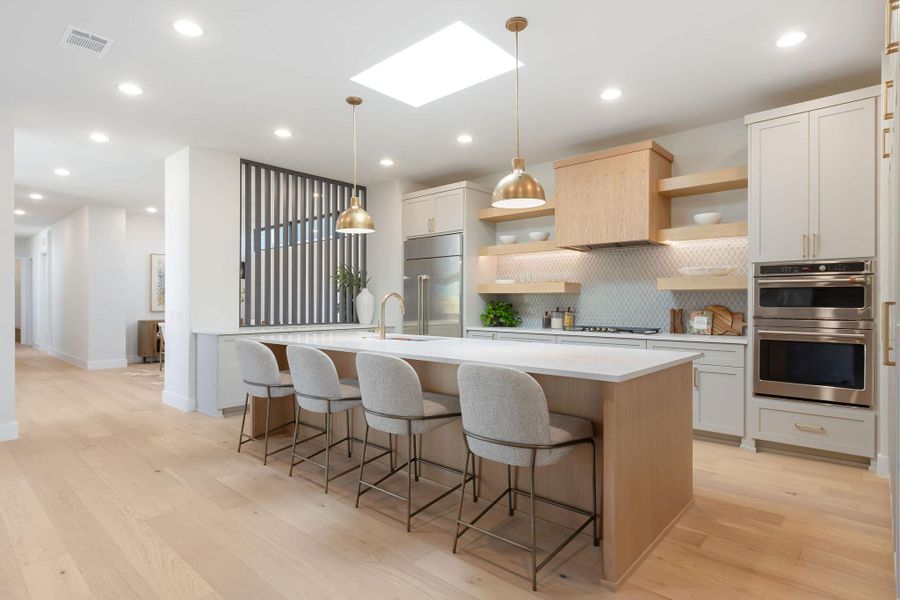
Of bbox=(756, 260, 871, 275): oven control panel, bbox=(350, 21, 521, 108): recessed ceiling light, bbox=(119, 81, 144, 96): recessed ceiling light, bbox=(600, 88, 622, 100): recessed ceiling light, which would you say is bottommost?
bbox=(756, 260, 871, 275): oven control panel

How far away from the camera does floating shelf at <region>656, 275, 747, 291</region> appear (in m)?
4.03

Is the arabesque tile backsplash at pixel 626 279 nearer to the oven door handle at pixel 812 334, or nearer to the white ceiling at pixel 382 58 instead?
the oven door handle at pixel 812 334

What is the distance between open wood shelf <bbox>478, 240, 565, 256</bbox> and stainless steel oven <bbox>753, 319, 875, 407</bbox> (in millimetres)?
2048

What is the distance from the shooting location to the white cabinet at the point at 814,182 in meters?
3.38

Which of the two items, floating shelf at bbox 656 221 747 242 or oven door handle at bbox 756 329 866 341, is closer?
oven door handle at bbox 756 329 866 341

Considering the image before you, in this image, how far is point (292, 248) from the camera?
612cm

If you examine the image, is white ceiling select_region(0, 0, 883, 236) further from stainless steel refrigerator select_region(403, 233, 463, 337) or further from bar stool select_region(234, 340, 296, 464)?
bar stool select_region(234, 340, 296, 464)

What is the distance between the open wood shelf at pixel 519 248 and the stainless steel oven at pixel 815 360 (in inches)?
80.6

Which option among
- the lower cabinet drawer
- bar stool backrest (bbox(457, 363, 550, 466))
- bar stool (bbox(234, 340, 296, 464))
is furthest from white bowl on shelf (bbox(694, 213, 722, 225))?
bar stool (bbox(234, 340, 296, 464))

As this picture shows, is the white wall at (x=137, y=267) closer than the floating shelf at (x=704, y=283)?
No

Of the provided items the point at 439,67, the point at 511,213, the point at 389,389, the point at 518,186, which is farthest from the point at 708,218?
the point at 389,389

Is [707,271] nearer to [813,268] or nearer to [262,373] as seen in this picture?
[813,268]

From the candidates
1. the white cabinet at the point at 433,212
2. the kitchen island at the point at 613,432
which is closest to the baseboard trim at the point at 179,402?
the kitchen island at the point at 613,432

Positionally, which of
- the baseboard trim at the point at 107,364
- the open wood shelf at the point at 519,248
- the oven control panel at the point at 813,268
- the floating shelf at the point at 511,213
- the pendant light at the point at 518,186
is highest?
the floating shelf at the point at 511,213
